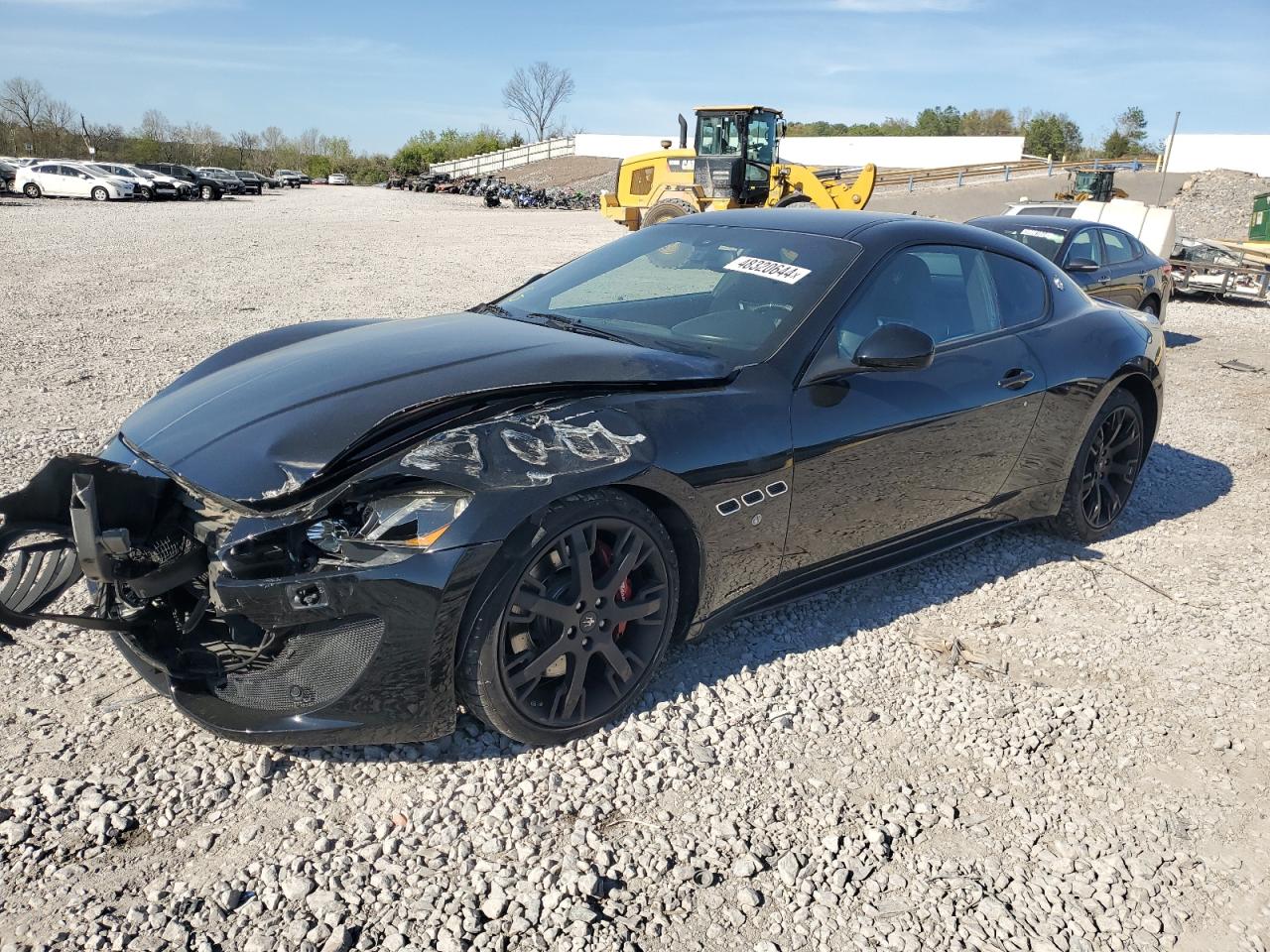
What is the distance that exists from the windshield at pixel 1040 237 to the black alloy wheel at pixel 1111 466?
4.72m

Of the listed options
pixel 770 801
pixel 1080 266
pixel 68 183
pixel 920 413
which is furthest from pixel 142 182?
pixel 770 801

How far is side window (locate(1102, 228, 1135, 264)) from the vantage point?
9.69 m

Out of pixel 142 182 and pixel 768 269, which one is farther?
pixel 142 182

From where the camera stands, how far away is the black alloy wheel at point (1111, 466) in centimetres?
460

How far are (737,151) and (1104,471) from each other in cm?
1801

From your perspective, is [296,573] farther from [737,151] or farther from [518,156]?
[518,156]

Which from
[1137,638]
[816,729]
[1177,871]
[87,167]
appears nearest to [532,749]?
[816,729]

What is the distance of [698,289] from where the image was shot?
145 inches

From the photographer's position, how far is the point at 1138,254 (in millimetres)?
10156

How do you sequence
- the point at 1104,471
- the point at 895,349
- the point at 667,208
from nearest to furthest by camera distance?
the point at 895,349 < the point at 1104,471 < the point at 667,208

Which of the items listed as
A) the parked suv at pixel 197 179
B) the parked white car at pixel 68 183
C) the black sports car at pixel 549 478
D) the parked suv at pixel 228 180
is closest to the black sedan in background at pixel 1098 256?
the black sports car at pixel 549 478

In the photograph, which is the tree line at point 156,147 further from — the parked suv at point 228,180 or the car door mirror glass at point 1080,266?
the car door mirror glass at point 1080,266

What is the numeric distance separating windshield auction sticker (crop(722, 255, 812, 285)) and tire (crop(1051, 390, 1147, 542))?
6.29 ft

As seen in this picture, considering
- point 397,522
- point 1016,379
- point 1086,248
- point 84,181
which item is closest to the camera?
point 397,522
